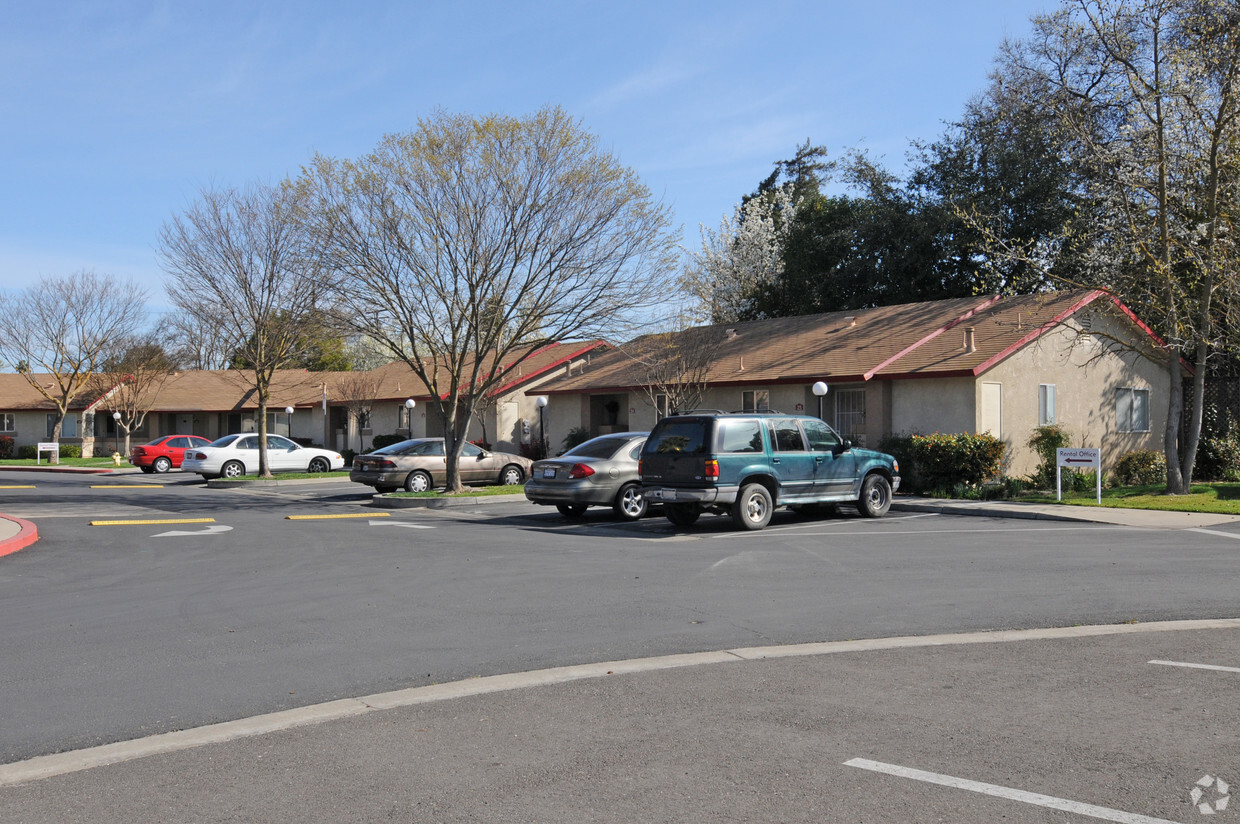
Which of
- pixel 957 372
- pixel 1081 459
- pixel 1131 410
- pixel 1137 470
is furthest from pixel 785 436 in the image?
pixel 1131 410

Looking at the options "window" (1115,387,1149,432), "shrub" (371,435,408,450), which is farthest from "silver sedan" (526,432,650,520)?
"shrub" (371,435,408,450)

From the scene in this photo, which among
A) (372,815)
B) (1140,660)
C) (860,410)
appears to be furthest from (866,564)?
(860,410)

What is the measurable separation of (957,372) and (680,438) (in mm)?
9948

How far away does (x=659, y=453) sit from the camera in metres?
16.9

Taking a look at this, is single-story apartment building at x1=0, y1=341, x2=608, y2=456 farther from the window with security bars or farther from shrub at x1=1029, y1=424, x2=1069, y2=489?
shrub at x1=1029, y1=424, x2=1069, y2=489

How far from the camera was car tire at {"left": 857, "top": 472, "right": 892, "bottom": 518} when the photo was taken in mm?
18656

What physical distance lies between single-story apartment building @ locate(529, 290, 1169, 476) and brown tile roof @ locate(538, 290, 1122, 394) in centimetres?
6

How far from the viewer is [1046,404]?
2603 centimetres

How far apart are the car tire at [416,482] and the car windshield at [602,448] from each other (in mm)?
6998

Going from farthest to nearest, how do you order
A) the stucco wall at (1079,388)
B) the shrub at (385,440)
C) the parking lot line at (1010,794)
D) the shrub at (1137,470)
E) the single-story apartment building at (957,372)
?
the shrub at (385,440), the shrub at (1137,470), the stucco wall at (1079,388), the single-story apartment building at (957,372), the parking lot line at (1010,794)

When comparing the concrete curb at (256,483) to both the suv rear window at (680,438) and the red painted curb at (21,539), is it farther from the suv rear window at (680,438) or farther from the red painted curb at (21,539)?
the suv rear window at (680,438)

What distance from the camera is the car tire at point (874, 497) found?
18656 mm

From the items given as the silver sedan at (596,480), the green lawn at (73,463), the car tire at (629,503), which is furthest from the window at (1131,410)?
the green lawn at (73,463)

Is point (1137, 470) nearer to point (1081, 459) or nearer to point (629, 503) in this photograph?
point (1081, 459)
